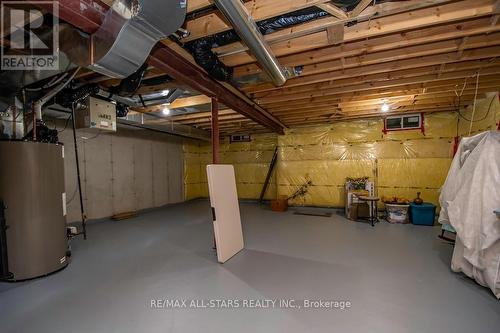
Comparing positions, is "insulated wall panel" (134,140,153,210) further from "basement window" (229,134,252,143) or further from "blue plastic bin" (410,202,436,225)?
"blue plastic bin" (410,202,436,225)

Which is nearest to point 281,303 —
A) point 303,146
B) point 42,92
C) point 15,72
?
point 15,72

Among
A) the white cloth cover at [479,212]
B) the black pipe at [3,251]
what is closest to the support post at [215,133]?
the black pipe at [3,251]

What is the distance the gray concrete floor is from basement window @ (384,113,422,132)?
2.79 metres

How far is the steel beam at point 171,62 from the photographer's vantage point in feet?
4.52

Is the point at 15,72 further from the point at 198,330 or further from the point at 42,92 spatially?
the point at 198,330

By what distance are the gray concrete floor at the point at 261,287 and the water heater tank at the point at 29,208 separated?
0.23 meters

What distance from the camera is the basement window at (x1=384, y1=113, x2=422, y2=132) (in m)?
5.45

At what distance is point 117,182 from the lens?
5836 millimetres

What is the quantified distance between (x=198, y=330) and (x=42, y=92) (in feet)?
11.0

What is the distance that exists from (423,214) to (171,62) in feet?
17.9

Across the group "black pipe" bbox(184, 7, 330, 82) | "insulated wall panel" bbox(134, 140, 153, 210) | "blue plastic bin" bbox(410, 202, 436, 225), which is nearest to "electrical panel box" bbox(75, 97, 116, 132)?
"black pipe" bbox(184, 7, 330, 82)

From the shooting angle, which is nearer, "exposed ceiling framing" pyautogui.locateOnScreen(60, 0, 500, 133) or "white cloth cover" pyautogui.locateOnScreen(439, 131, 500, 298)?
"exposed ceiling framing" pyautogui.locateOnScreen(60, 0, 500, 133)

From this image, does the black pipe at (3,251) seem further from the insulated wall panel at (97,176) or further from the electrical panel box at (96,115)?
the insulated wall panel at (97,176)

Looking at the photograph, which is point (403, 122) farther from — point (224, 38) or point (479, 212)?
point (224, 38)
